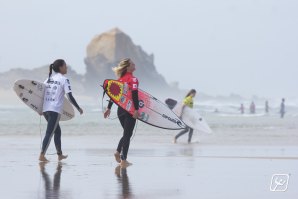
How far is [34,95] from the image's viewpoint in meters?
13.6

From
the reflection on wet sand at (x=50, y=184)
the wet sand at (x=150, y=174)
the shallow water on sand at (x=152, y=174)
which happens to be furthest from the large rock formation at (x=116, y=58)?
the reflection on wet sand at (x=50, y=184)

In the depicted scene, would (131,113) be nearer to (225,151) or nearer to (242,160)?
(242,160)

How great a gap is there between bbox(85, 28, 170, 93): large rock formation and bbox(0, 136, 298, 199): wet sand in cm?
14402

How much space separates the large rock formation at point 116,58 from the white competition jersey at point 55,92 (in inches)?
5743

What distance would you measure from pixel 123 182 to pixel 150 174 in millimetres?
1178

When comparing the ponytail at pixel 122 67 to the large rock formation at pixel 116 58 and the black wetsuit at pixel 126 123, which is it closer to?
the black wetsuit at pixel 126 123

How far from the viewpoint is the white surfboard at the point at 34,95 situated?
529 inches

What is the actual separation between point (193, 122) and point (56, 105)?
430 inches

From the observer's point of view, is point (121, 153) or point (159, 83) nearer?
point (121, 153)

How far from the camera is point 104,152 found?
53.8ft

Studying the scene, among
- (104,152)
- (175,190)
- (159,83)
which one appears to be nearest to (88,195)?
(175,190)

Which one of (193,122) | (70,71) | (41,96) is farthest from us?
(70,71)

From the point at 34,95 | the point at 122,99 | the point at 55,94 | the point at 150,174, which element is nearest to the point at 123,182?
the point at 150,174

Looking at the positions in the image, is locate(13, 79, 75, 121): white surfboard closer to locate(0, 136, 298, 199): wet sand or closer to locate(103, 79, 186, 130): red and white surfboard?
locate(0, 136, 298, 199): wet sand
